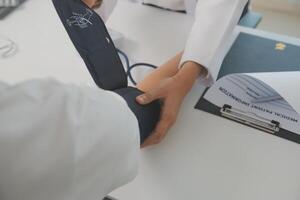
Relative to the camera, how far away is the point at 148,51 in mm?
905

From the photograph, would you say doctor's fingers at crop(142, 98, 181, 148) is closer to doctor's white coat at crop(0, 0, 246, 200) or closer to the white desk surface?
the white desk surface

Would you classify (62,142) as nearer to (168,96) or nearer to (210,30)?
(168,96)

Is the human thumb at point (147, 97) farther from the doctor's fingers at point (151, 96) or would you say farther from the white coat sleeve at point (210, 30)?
the white coat sleeve at point (210, 30)

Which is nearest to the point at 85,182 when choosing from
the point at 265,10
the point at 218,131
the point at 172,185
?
the point at 172,185

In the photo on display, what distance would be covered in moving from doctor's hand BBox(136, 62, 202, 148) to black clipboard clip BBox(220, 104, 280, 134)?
3.5 inches

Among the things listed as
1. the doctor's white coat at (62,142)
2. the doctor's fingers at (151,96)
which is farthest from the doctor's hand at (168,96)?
the doctor's white coat at (62,142)

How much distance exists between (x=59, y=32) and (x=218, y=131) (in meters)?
0.50

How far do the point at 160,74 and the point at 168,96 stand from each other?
0.10m

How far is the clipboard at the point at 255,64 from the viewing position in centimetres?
71

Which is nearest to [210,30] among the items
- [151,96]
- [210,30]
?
[210,30]

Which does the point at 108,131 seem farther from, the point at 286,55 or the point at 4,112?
the point at 286,55

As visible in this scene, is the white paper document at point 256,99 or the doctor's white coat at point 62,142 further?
the white paper document at point 256,99

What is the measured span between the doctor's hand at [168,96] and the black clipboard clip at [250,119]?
0.30ft

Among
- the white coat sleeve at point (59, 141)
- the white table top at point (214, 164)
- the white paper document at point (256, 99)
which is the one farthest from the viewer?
the white paper document at point (256, 99)
